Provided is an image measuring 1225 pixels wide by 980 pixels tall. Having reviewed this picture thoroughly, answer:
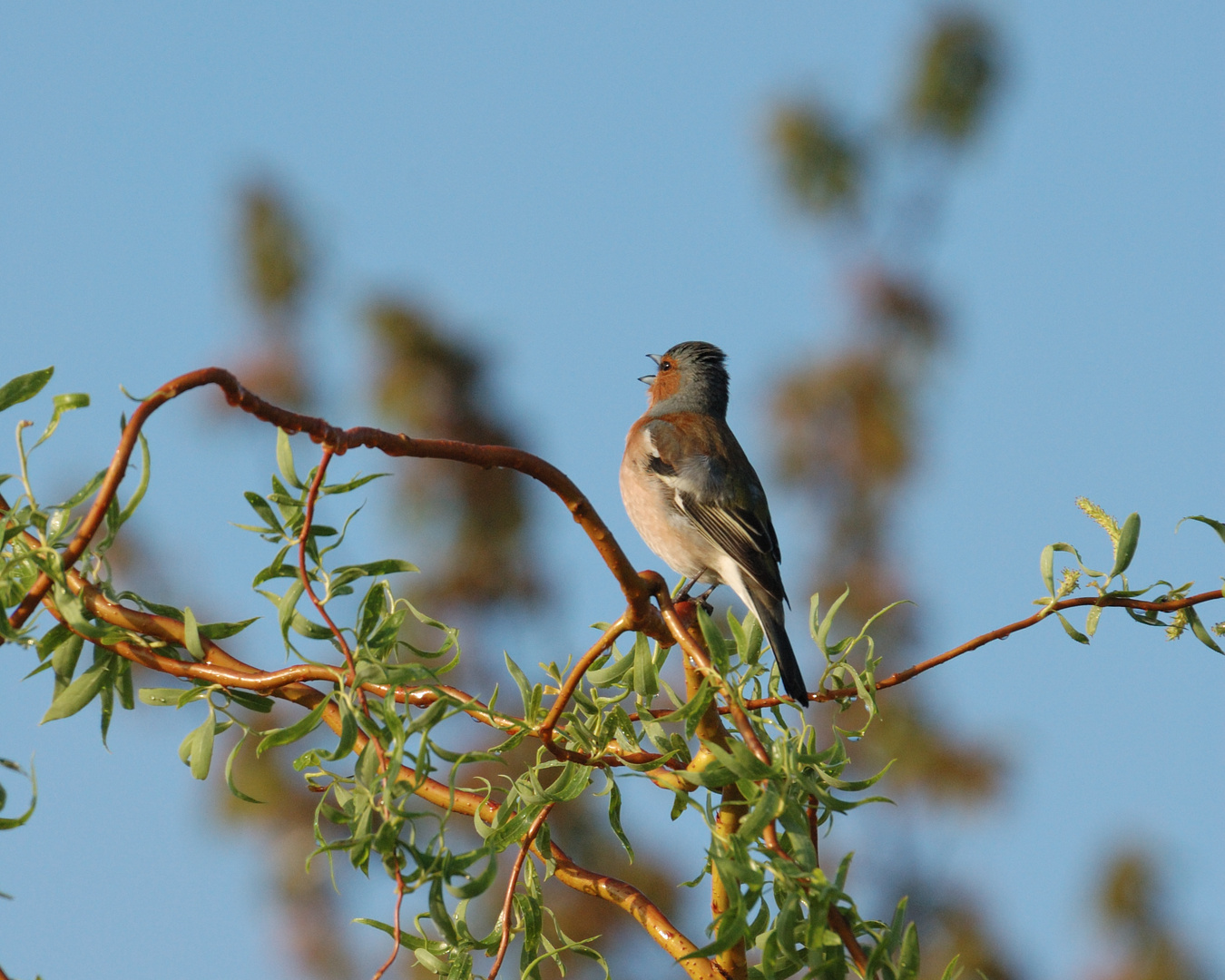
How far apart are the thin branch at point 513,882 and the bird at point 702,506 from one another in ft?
10.8

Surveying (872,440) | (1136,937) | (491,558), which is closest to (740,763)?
(491,558)

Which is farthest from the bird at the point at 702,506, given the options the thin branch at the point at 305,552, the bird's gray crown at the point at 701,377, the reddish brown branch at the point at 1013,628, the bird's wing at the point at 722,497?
the thin branch at the point at 305,552

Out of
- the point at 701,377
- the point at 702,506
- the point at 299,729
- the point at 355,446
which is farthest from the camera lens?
the point at 701,377

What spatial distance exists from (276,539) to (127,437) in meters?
0.31

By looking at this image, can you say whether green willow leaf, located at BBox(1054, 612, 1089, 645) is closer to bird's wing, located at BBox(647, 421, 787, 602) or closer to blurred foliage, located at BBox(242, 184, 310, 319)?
bird's wing, located at BBox(647, 421, 787, 602)

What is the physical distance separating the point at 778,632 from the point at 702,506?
1037 millimetres

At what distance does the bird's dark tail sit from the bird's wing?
0.17ft

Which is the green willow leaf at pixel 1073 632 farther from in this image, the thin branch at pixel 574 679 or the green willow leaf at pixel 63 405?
the green willow leaf at pixel 63 405

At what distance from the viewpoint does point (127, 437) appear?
1499 mm

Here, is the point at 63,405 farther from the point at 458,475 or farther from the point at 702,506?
the point at 458,475

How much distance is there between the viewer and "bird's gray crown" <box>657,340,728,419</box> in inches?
271

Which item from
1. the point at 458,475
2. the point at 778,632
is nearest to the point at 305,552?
the point at 778,632

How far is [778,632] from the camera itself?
4.88m

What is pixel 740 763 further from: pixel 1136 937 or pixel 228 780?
pixel 1136 937
